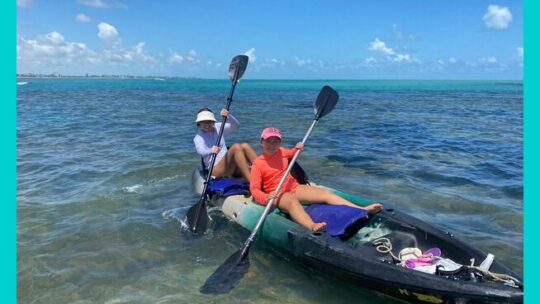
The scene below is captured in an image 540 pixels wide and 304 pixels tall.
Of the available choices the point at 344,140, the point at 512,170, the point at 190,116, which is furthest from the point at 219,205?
the point at 190,116

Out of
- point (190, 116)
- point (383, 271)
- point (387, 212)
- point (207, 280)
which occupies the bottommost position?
point (207, 280)

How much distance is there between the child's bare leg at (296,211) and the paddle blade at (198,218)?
1.48 metres

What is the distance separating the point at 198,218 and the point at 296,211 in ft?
6.28

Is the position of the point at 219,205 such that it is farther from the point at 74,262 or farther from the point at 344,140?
the point at 344,140

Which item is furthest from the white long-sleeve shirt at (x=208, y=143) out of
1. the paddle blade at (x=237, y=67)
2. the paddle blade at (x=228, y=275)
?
the paddle blade at (x=228, y=275)

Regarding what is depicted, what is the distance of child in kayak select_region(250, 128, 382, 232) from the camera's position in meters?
5.69

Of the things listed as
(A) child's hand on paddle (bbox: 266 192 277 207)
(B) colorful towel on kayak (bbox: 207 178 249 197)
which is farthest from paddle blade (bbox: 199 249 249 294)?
(B) colorful towel on kayak (bbox: 207 178 249 197)

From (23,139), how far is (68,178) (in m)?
6.77

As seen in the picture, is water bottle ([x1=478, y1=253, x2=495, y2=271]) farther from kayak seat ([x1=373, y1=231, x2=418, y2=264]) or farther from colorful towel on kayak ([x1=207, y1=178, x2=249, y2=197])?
colorful towel on kayak ([x1=207, y1=178, x2=249, y2=197])

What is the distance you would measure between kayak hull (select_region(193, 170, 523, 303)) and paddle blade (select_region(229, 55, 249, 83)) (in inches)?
152

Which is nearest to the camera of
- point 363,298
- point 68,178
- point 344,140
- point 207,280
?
point 363,298

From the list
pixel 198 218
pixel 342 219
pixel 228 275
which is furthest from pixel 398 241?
pixel 198 218

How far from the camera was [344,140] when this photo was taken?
14.8 metres

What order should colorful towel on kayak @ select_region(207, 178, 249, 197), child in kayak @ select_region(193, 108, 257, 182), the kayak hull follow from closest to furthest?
1. the kayak hull
2. colorful towel on kayak @ select_region(207, 178, 249, 197)
3. child in kayak @ select_region(193, 108, 257, 182)
